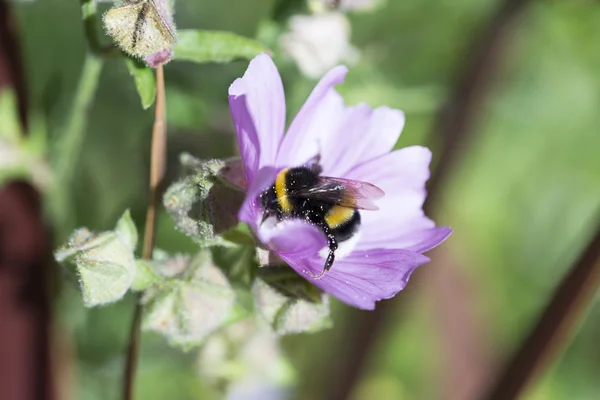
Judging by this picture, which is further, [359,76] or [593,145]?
[593,145]

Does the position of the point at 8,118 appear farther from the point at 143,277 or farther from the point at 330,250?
the point at 330,250

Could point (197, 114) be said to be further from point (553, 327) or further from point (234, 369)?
point (553, 327)

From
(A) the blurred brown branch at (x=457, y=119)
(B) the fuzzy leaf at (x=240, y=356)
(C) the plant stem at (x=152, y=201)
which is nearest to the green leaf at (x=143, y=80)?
(C) the plant stem at (x=152, y=201)

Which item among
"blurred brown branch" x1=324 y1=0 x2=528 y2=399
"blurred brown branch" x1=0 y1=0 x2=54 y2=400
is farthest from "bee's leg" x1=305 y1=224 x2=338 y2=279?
"blurred brown branch" x1=324 y1=0 x2=528 y2=399

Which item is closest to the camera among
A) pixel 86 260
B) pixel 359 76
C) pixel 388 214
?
pixel 86 260

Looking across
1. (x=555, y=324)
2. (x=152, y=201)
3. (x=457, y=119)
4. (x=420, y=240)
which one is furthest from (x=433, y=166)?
(x=152, y=201)

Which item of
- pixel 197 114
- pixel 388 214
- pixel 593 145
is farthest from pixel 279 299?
pixel 593 145
